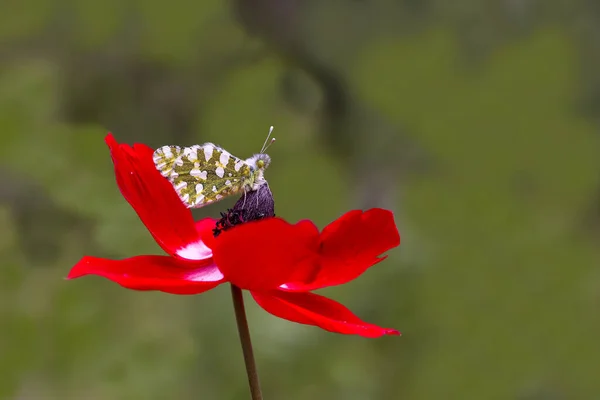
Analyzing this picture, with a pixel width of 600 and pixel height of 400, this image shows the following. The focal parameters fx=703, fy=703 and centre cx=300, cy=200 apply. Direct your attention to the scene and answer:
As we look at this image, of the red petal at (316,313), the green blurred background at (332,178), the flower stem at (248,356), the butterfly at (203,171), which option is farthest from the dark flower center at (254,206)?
the green blurred background at (332,178)

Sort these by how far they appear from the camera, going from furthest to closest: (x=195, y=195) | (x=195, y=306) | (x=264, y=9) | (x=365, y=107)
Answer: (x=264, y=9), (x=365, y=107), (x=195, y=306), (x=195, y=195)

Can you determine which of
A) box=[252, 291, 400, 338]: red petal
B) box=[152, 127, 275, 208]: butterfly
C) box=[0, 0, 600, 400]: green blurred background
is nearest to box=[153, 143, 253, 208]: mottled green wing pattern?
box=[152, 127, 275, 208]: butterfly

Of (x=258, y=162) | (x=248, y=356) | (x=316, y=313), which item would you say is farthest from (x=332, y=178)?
(x=248, y=356)

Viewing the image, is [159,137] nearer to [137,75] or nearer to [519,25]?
[137,75]

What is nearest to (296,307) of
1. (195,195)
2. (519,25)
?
(195,195)

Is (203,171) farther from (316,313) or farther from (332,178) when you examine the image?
(332,178)

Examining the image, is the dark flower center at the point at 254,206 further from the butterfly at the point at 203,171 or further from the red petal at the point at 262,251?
the red petal at the point at 262,251

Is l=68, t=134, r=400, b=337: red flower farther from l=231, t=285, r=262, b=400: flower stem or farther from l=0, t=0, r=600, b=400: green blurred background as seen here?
l=0, t=0, r=600, b=400: green blurred background
